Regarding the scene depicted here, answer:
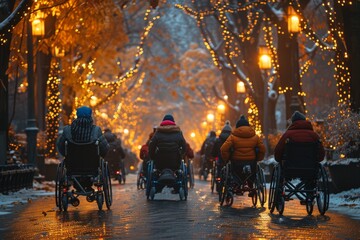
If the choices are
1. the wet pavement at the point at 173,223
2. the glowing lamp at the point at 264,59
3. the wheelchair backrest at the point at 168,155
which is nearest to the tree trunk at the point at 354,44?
the wet pavement at the point at 173,223

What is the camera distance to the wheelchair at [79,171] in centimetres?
1627

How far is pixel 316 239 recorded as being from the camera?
11.1 meters

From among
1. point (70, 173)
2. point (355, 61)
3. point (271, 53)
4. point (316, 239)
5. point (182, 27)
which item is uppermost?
point (182, 27)

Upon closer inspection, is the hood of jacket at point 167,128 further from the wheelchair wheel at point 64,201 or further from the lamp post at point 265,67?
the lamp post at point 265,67

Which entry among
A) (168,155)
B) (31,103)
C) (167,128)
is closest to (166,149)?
(168,155)

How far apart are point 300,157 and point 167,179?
462cm

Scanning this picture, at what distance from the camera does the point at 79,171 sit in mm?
16406

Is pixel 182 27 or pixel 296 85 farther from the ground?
pixel 182 27

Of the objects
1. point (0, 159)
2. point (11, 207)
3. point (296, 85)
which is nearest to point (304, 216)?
point (11, 207)

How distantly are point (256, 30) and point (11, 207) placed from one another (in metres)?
19.3

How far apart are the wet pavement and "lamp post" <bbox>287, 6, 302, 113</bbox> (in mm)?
10606

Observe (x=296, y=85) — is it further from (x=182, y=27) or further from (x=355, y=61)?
(x=182, y=27)

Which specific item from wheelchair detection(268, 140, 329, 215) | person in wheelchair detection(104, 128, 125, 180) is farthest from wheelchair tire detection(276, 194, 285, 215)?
person in wheelchair detection(104, 128, 125, 180)

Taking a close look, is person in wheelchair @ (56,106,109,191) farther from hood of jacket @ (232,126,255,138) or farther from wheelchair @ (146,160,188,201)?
wheelchair @ (146,160,188,201)
